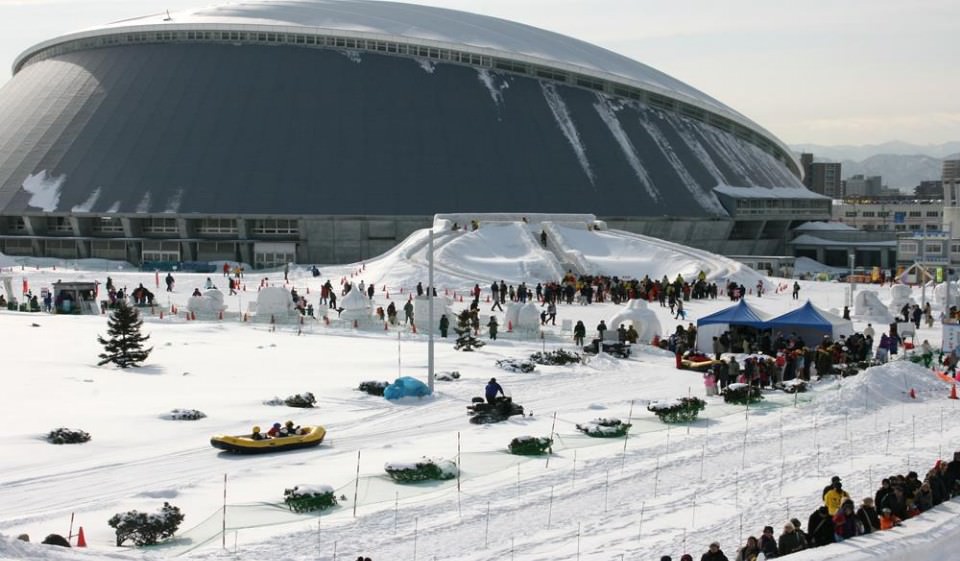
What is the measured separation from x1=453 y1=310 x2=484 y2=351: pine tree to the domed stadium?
1176 inches

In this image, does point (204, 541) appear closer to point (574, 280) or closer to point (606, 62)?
point (574, 280)

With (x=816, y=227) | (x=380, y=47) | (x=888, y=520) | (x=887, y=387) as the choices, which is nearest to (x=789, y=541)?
(x=888, y=520)

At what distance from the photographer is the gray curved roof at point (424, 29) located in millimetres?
78938

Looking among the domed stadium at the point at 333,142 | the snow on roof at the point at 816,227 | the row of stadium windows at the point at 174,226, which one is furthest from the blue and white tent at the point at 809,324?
the snow on roof at the point at 816,227

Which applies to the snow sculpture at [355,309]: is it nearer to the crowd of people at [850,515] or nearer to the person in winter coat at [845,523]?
the crowd of people at [850,515]

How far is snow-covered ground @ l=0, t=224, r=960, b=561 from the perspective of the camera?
16859mm

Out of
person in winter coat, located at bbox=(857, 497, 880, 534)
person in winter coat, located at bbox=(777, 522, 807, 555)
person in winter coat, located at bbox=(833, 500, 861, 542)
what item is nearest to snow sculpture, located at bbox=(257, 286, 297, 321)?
person in winter coat, located at bbox=(857, 497, 880, 534)

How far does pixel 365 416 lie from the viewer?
25969 millimetres

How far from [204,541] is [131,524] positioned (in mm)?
1025

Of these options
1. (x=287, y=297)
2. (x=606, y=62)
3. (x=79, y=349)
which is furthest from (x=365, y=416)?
(x=606, y=62)

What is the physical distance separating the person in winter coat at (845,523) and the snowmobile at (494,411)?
34.4 feet

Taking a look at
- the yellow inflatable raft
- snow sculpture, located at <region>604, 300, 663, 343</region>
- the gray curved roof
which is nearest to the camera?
the yellow inflatable raft

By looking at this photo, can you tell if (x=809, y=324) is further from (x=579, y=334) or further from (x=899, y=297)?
(x=899, y=297)

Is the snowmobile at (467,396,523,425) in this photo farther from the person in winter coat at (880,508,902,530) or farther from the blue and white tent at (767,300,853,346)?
→ the blue and white tent at (767,300,853,346)
